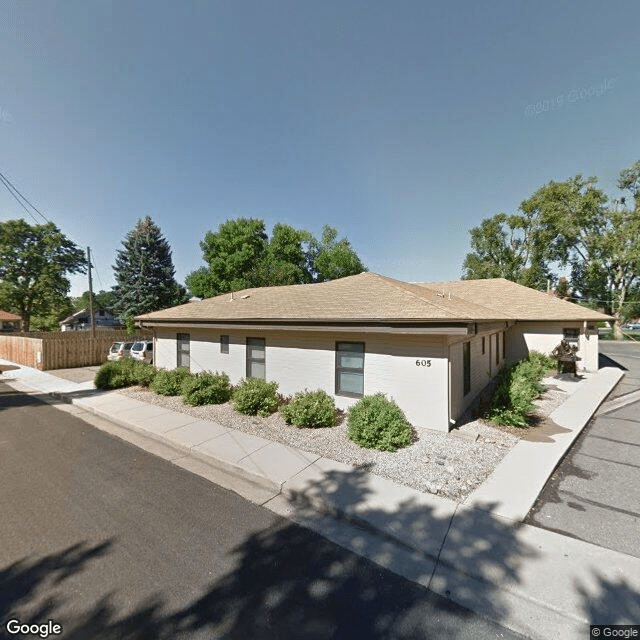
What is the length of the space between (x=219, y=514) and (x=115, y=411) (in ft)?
20.1

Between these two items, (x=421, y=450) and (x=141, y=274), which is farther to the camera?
(x=141, y=274)

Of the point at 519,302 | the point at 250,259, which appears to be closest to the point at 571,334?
the point at 519,302

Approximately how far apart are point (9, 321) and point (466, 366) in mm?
67650

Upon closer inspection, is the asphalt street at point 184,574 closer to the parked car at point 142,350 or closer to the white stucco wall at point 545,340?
the parked car at point 142,350

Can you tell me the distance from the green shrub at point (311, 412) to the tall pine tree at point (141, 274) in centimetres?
2696

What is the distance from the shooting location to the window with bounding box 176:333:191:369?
1169 centimetres

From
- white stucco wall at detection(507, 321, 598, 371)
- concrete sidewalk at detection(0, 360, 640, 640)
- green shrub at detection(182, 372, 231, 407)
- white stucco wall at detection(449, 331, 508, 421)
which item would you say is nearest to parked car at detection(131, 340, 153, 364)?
green shrub at detection(182, 372, 231, 407)

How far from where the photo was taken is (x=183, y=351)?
38.9 ft

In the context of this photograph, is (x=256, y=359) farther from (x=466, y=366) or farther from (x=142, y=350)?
(x=142, y=350)

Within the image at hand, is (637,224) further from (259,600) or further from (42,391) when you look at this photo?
(42,391)

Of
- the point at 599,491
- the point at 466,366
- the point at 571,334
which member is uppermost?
the point at 571,334

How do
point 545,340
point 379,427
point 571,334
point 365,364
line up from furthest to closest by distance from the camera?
point 545,340
point 571,334
point 365,364
point 379,427

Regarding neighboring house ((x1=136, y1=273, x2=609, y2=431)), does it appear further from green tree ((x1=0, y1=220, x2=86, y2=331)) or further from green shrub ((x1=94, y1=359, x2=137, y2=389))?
green tree ((x1=0, y1=220, x2=86, y2=331))

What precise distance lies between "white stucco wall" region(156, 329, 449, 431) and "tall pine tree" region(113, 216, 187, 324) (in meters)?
21.5
